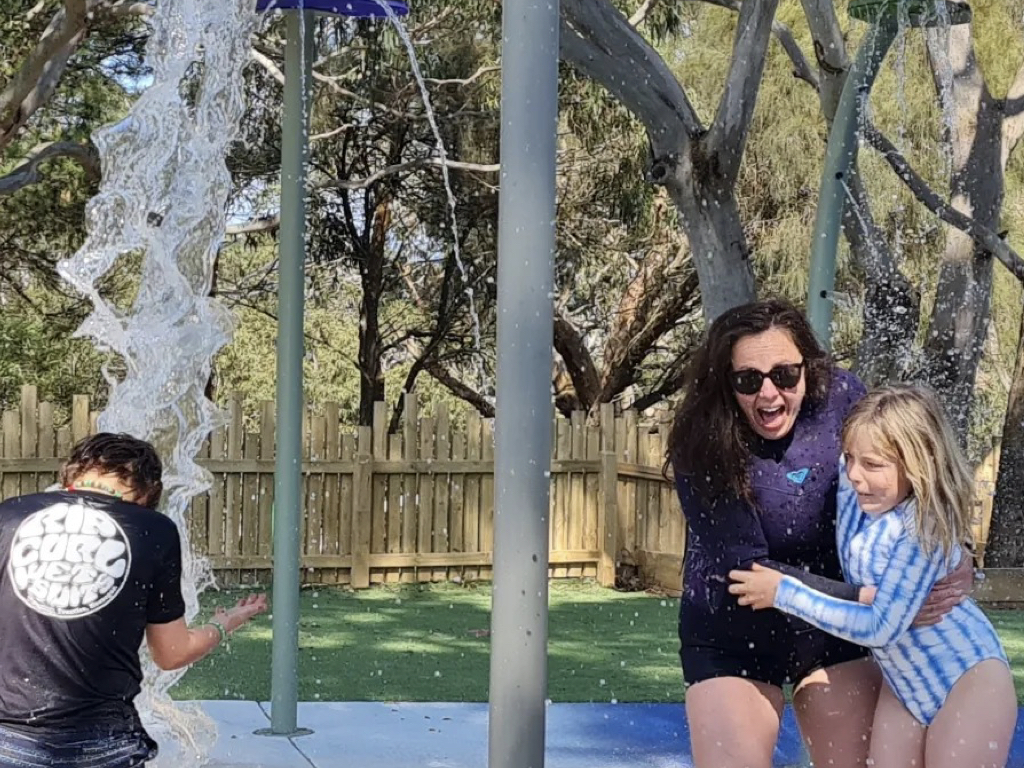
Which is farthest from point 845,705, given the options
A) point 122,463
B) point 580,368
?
point 580,368

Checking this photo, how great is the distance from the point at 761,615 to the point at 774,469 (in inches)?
12.3

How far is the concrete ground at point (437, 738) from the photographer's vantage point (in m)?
5.47

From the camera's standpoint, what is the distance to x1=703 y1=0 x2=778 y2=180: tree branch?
6.00 meters

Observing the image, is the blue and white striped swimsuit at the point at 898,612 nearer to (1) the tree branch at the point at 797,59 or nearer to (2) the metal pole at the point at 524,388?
(2) the metal pole at the point at 524,388

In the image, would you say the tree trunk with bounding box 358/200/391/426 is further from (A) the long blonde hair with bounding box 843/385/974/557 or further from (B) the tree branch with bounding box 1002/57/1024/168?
(A) the long blonde hair with bounding box 843/385/974/557

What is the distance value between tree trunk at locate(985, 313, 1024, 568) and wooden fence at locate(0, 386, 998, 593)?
2583mm

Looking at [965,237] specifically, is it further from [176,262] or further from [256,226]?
[256,226]

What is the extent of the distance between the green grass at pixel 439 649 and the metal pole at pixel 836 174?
8.84 ft

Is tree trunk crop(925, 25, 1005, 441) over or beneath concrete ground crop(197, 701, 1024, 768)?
over

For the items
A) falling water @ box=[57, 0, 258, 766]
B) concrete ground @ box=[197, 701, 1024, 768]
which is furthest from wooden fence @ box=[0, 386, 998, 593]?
concrete ground @ box=[197, 701, 1024, 768]

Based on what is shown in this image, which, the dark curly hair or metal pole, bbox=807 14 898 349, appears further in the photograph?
metal pole, bbox=807 14 898 349

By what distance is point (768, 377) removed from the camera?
3.10 meters

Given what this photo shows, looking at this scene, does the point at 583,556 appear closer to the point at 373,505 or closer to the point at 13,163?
the point at 373,505

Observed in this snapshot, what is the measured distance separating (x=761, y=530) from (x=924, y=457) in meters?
0.37
